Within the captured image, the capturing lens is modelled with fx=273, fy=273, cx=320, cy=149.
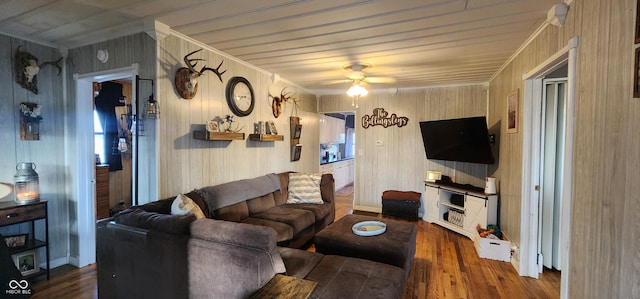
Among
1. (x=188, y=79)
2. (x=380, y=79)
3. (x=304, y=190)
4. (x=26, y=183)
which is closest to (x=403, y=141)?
(x=380, y=79)

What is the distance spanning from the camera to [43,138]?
278 centimetres

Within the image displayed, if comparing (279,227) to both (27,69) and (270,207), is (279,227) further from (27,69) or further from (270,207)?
(27,69)

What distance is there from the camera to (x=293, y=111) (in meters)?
4.81

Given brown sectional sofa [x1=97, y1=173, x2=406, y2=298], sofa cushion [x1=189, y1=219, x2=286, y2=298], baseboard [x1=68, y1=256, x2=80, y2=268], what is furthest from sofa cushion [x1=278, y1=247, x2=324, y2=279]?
baseboard [x1=68, y1=256, x2=80, y2=268]

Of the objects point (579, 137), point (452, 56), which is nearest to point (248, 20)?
point (452, 56)

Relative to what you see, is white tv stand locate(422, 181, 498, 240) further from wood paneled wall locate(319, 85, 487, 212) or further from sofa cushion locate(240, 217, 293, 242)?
sofa cushion locate(240, 217, 293, 242)

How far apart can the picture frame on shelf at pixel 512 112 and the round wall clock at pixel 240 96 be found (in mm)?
3081

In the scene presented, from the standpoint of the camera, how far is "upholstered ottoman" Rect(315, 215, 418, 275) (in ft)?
7.67

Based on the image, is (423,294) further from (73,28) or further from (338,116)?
(338,116)

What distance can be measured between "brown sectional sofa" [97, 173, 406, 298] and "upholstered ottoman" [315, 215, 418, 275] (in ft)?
1.24

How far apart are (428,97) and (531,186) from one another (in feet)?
8.43

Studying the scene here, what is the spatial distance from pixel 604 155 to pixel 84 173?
4.28m

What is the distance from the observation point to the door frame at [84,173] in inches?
113

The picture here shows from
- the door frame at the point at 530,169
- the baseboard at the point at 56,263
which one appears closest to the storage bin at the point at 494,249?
the door frame at the point at 530,169
